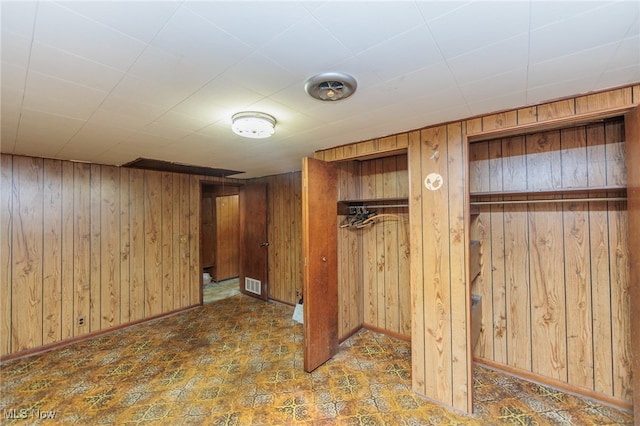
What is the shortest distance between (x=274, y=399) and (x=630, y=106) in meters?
2.96

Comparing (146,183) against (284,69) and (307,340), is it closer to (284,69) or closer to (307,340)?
(307,340)

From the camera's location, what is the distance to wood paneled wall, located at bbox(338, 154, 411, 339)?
2.95 meters

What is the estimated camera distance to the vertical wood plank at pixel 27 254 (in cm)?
278

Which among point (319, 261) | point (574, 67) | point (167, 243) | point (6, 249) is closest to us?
point (574, 67)

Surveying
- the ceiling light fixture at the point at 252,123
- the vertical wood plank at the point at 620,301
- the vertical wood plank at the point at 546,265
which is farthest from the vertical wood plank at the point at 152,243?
the vertical wood plank at the point at 620,301

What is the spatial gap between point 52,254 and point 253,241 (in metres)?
2.53

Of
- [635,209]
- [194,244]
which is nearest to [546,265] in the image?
[635,209]

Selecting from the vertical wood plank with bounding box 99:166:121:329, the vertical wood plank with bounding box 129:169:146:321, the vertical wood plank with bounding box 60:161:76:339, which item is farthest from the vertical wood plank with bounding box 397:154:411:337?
the vertical wood plank with bounding box 60:161:76:339

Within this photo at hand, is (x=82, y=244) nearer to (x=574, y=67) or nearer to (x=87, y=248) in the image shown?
(x=87, y=248)

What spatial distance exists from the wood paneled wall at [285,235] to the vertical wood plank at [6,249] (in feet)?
9.62

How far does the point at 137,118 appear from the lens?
181 centimetres

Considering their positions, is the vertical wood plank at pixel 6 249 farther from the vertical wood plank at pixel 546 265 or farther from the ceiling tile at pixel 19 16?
the vertical wood plank at pixel 546 265

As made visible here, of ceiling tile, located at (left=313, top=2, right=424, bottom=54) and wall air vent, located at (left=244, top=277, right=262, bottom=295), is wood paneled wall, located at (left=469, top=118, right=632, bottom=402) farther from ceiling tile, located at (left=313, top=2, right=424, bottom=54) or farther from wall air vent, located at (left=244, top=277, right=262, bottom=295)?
wall air vent, located at (left=244, top=277, right=262, bottom=295)

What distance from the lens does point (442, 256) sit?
2.03 meters
